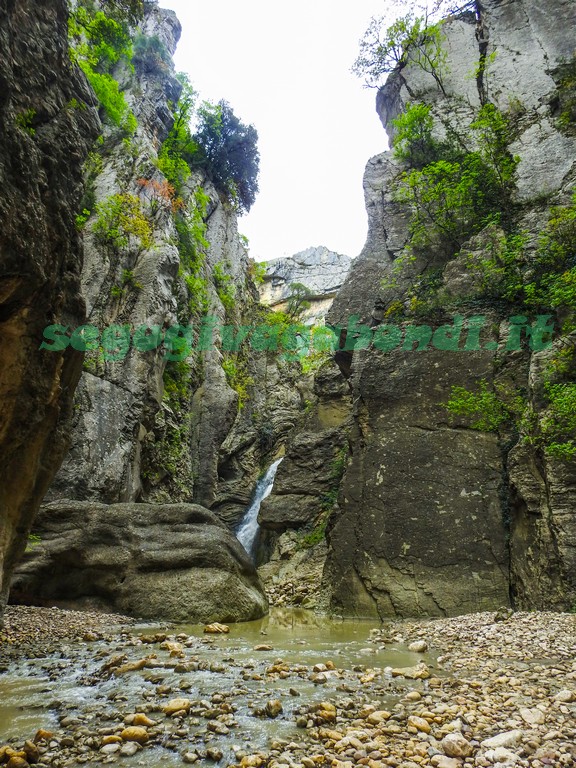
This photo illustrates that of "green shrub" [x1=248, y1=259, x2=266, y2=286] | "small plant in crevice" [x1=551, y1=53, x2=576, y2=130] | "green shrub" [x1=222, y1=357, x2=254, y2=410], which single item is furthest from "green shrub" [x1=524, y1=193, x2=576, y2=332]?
"green shrub" [x1=248, y1=259, x2=266, y2=286]

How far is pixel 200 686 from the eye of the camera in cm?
404

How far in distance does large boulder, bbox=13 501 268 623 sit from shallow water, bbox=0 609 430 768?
1713mm

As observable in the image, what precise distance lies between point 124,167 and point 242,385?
11.6 meters

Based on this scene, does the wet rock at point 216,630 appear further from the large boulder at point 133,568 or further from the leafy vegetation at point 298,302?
the leafy vegetation at point 298,302

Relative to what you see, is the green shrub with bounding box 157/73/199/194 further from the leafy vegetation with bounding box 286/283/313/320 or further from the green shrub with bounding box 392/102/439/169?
the leafy vegetation with bounding box 286/283/313/320

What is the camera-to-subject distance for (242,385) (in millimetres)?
25625

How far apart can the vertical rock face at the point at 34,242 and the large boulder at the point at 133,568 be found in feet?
10.6

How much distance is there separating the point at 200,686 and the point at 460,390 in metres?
8.24

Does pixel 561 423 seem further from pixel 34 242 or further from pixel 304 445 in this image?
pixel 304 445

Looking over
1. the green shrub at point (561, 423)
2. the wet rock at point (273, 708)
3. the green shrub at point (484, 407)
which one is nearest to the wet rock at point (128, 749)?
the wet rock at point (273, 708)

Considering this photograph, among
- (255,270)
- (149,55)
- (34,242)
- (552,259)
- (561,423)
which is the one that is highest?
(149,55)

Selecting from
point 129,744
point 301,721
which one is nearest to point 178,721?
point 129,744

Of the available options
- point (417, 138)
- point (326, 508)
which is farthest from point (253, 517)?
point (417, 138)

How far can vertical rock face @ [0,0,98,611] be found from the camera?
13.4 ft
